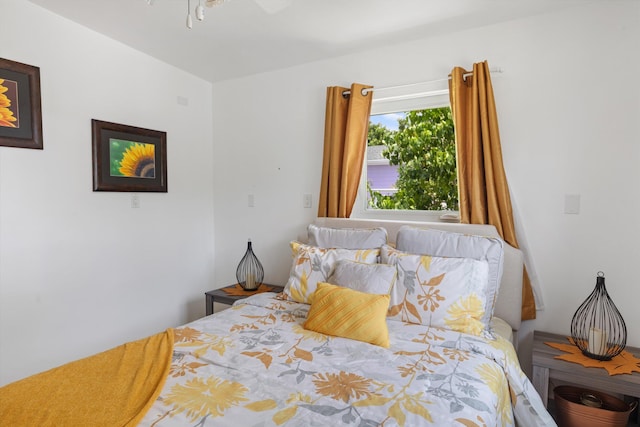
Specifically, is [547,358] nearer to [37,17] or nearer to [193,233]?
[193,233]

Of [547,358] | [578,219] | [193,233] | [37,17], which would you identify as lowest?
[547,358]

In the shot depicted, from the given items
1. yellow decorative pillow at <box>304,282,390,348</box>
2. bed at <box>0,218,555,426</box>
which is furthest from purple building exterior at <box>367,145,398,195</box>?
yellow decorative pillow at <box>304,282,390,348</box>

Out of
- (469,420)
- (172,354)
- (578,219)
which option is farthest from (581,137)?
(172,354)

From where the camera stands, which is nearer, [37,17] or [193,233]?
[37,17]

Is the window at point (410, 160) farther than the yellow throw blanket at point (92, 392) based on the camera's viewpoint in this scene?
Yes

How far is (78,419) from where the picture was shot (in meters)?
1.03

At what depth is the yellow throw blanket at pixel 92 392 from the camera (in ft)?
3.41

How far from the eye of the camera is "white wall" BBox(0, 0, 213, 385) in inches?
82.3

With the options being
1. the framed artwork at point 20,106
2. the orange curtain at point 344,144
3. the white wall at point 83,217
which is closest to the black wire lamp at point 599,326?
the orange curtain at point 344,144

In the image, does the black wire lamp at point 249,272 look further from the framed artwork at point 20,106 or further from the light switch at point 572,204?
the light switch at point 572,204

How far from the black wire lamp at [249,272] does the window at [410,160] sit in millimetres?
943

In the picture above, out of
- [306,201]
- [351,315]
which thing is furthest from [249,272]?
[351,315]

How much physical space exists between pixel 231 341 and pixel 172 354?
0.84 feet

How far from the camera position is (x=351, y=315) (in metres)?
1.67
